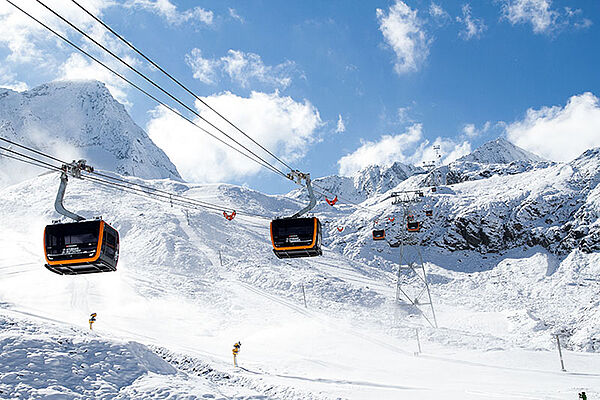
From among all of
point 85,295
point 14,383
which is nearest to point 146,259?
point 85,295

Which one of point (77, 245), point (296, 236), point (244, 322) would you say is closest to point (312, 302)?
point (244, 322)

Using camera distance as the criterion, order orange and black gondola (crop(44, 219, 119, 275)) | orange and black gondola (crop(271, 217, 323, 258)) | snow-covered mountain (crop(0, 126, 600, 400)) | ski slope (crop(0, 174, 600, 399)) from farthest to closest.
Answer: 1. snow-covered mountain (crop(0, 126, 600, 400))
2. ski slope (crop(0, 174, 600, 399))
3. orange and black gondola (crop(271, 217, 323, 258))
4. orange and black gondola (crop(44, 219, 119, 275))

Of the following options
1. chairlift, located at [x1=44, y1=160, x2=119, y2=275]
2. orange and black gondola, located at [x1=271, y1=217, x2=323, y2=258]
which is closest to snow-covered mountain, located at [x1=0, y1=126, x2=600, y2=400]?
chairlift, located at [x1=44, y1=160, x2=119, y2=275]

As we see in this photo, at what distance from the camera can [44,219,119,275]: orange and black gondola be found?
15.9 metres

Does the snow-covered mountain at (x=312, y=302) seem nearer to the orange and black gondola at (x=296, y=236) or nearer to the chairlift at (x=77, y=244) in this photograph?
the chairlift at (x=77, y=244)

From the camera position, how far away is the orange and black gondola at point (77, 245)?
15898 millimetres

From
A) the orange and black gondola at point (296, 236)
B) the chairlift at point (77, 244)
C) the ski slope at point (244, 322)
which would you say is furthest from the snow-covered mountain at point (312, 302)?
the orange and black gondola at point (296, 236)

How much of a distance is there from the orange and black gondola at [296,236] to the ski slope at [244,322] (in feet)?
20.3

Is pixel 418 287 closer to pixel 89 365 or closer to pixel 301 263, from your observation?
pixel 301 263

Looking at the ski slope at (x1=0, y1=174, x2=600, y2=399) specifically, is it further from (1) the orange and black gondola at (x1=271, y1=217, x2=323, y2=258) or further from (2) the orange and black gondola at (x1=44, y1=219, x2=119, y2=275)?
(1) the orange and black gondola at (x1=271, y1=217, x2=323, y2=258)

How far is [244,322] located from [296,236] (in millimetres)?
24233

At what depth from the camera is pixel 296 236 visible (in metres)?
18.5

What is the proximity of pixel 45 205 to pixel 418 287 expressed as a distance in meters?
63.9

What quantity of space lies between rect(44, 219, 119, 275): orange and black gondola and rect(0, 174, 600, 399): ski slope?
453 cm
